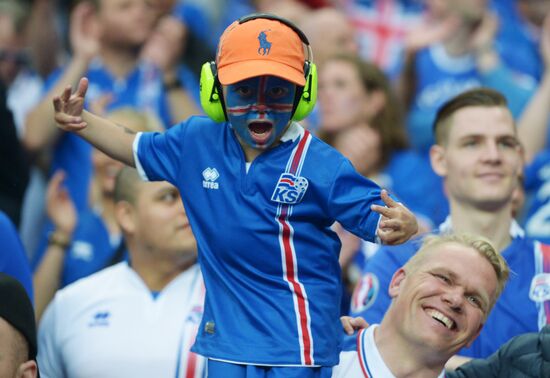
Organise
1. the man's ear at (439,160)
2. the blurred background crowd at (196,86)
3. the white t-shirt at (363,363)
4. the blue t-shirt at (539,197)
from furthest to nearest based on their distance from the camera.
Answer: the blurred background crowd at (196,86) < the blue t-shirt at (539,197) < the man's ear at (439,160) < the white t-shirt at (363,363)

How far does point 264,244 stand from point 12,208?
90.5 inches

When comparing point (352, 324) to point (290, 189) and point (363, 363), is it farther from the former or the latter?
point (290, 189)

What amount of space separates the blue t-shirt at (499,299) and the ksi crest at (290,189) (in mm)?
1086

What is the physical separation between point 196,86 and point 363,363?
4.04 m

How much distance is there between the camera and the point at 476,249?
400cm

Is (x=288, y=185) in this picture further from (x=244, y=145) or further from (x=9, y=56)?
(x=9, y=56)

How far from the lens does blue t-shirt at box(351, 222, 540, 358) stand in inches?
179

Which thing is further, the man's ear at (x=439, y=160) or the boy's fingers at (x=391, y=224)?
the man's ear at (x=439, y=160)

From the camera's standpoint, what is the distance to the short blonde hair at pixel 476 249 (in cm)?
400

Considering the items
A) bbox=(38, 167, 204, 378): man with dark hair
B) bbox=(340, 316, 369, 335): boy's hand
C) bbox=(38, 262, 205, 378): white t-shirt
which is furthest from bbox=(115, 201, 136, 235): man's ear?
bbox=(340, 316, 369, 335): boy's hand

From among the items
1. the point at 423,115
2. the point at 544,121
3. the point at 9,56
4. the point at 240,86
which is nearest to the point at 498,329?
the point at 240,86

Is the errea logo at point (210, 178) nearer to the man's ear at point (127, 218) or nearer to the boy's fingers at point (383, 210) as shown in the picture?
the boy's fingers at point (383, 210)

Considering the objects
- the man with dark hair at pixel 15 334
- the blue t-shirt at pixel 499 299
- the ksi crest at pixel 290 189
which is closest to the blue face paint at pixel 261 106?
the ksi crest at pixel 290 189

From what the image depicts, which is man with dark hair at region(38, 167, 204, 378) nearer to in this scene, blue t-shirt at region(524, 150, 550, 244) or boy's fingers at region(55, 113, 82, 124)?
boy's fingers at region(55, 113, 82, 124)
